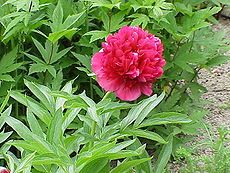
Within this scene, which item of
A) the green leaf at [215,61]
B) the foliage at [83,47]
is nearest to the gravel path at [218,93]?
the foliage at [83,47]

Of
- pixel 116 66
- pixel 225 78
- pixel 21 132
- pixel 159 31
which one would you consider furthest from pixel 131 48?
pixel 225 78

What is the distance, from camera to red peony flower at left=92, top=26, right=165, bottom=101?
1.65 metres

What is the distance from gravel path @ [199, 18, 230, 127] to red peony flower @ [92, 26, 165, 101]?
7.47 feet

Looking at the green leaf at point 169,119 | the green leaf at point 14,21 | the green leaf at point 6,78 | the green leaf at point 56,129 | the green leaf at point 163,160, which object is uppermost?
the green leaf at point 56,129

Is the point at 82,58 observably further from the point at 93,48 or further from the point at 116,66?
the point at 116,66

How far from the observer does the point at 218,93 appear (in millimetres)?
4297

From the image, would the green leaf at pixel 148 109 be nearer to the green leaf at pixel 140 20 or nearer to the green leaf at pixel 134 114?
the green leaf at pixel 134 114

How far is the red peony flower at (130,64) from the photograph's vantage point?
65.0 inches

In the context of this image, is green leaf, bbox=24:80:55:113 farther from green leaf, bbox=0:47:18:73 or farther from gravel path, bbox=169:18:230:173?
gravel path, bbox=169:18:230:173

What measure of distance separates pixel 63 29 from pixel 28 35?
1.03 feet

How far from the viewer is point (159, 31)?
10.5 feet

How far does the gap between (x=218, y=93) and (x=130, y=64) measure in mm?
2786

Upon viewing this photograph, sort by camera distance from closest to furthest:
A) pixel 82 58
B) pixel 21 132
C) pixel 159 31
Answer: pixel 21 132 < pixel 82 58 < pixel 159 31

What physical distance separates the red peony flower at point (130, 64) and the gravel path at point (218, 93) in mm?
2278
